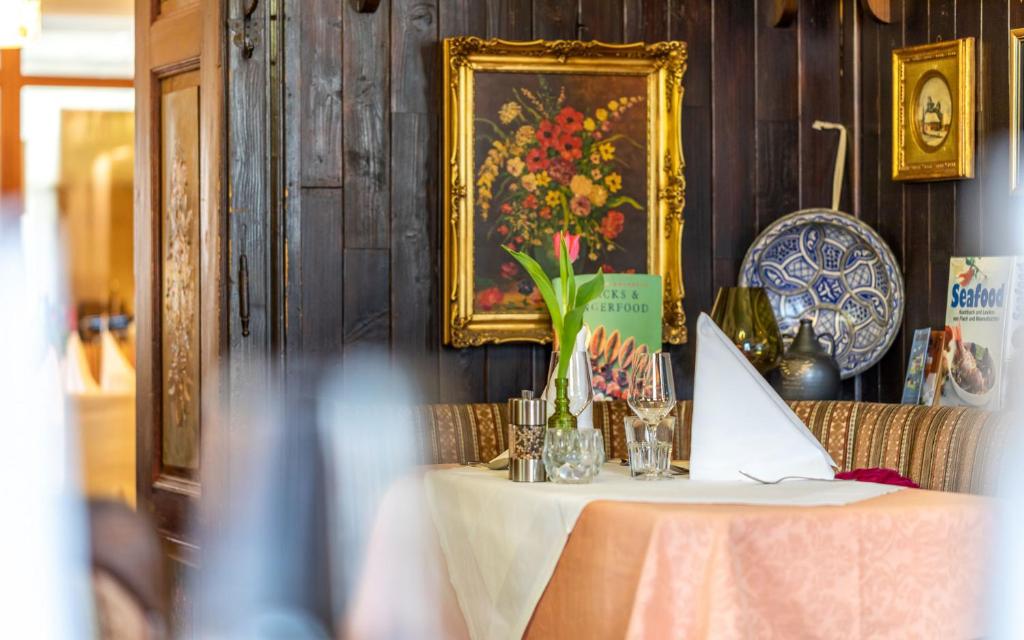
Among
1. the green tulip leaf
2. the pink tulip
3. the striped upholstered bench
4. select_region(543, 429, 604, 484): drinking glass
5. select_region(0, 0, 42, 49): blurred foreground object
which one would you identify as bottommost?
the striped upholstered bench

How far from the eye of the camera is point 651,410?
2.31 metres

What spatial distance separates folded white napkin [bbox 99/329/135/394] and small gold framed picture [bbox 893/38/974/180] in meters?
4.56

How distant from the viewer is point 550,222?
11.2 feet

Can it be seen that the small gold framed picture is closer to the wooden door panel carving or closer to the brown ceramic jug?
the brown ceramic jug

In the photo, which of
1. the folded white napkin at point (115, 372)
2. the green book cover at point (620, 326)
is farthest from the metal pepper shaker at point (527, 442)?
the folded white napkin at point (115, 372)

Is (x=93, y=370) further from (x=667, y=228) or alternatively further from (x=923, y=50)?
(x=923, y=50)

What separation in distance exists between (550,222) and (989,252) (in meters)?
1.07

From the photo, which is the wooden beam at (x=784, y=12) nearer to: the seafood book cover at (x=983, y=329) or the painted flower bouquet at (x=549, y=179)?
the painted flower bouquet at (x=549, y=179)

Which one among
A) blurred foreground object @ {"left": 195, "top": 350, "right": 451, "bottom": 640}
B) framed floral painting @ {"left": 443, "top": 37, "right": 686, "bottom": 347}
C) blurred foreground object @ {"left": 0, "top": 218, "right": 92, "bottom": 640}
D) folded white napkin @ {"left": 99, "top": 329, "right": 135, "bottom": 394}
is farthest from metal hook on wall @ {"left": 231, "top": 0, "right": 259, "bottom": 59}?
folded white napkin @ {"left": 99, "top": 329, "right": 135, "bottom": 394}

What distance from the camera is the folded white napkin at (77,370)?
22.5ft

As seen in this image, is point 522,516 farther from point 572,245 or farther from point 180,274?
point 180,274

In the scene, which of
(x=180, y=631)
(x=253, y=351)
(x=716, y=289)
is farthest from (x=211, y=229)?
(x=716, y=289)

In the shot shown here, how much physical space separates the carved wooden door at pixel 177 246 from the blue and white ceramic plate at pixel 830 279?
54.9 inches

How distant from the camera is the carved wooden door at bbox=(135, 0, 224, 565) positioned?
3254mm
